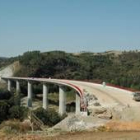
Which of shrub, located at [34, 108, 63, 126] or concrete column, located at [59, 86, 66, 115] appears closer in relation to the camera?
shrub, located at [34, 108, 63, 126]

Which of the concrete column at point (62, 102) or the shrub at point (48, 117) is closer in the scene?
the shrub at point (48, 117)

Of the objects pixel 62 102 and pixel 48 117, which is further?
pixel 62 102

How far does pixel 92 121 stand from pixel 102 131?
3362mm

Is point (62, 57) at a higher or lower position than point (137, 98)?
higher

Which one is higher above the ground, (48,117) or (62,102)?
A: (62,102)

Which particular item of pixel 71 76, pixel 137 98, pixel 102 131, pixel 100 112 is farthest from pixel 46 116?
pixel 71 76

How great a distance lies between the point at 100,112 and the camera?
28156 millimetres

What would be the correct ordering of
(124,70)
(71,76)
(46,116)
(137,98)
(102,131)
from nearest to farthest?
(102,131)
(137,98)
(46,116)
(71,76)
(124,70)

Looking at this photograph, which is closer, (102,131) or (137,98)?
(102,131)

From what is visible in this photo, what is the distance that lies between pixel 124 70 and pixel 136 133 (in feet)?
482

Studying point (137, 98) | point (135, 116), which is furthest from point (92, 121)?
point (137, 98)

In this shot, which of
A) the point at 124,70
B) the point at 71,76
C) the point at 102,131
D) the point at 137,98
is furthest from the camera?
the point at 124,70

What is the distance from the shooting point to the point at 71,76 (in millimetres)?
155500

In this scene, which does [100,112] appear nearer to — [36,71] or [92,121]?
[92,121]
